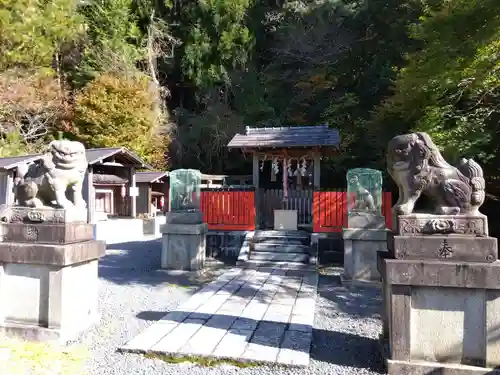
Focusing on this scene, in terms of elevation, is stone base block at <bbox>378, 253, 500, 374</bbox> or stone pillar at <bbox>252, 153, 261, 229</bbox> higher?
stone pillar at <bbox>252, 153, 261, 229</bbox>

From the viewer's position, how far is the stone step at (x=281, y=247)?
9247mm

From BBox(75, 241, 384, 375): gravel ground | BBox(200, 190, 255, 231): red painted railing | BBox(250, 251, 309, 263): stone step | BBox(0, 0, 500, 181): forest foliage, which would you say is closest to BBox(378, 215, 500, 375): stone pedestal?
BBox(75, 241, 384, 375): gravel ground

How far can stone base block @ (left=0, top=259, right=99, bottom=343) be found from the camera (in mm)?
4219

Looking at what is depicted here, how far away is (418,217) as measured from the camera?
3.62 m

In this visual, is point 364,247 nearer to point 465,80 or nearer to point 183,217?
point 465,80

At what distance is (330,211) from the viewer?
30.8 feet

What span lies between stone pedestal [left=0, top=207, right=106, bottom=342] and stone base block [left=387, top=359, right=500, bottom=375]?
3808mm

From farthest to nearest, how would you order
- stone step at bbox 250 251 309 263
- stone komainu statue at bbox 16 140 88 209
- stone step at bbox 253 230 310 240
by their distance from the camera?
stone step at bbox 253 230 310 240 < stone step at bbox 250 251 309 263 < stone komainu statue at bbox 16 140 88 209

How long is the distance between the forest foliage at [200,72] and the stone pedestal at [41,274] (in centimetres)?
1089

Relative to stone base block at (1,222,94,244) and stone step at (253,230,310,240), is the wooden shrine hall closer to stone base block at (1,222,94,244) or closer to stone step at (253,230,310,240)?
stone step at (253,230,310,240)

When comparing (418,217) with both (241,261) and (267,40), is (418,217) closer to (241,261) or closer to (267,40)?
(241,261)

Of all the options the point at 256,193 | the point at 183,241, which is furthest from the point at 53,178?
the point at 256,193

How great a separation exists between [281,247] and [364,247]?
2585 mm

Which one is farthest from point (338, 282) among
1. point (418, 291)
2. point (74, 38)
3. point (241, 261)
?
point (74, 38)
